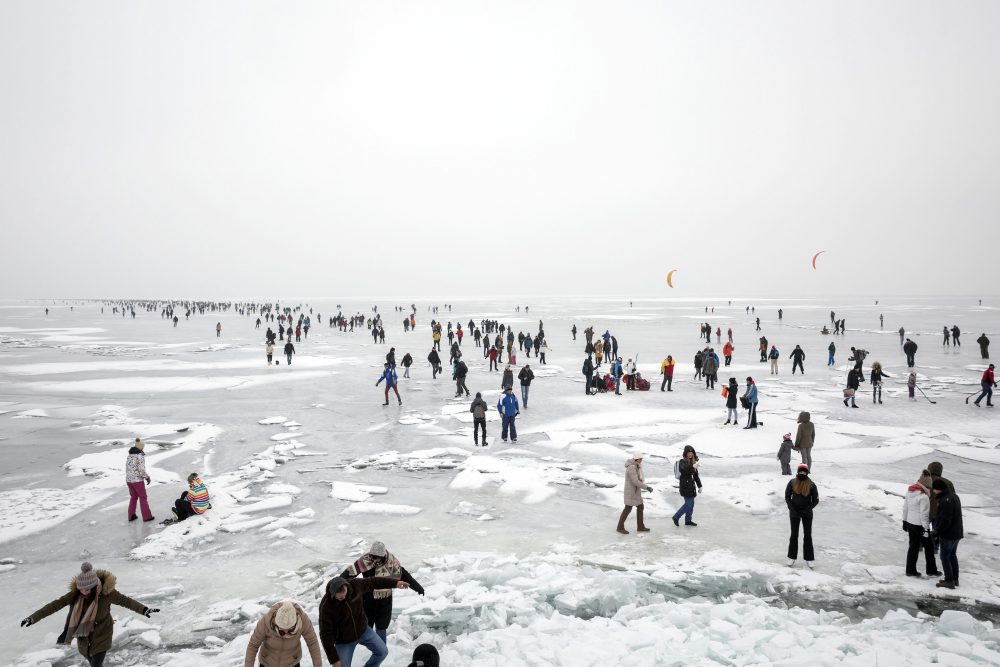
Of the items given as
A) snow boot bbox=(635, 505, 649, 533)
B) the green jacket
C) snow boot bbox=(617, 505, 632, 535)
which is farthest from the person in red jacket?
the green jacket

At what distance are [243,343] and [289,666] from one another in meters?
40.3

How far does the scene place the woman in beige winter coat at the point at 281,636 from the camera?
4.10m

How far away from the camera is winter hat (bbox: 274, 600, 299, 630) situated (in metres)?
4.07

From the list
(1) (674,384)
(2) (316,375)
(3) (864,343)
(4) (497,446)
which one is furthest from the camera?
(3) (864,343)

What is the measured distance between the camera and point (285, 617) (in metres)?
4.10

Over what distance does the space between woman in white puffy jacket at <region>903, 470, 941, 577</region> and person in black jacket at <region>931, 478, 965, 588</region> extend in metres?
0.18

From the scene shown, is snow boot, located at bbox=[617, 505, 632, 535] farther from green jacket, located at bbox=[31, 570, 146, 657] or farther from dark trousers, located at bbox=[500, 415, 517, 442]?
green jacket, located at bbox=[31, 570, 146, 657]

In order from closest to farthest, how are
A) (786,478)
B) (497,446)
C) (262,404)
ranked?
(786,478), (497,446), (262,404)

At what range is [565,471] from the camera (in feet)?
36.8

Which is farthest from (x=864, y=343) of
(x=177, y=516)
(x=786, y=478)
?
(x=177, y=516)

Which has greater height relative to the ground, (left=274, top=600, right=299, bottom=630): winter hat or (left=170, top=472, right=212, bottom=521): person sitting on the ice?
(left=274, top=600, right=299, bottom=630): winter hat

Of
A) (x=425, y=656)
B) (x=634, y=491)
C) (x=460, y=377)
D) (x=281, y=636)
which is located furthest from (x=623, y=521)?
(x=460, y=377)

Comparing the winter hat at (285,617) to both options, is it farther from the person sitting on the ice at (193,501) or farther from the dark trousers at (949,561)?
the dark trousers at (949,561)

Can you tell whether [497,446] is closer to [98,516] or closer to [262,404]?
[98,516]
